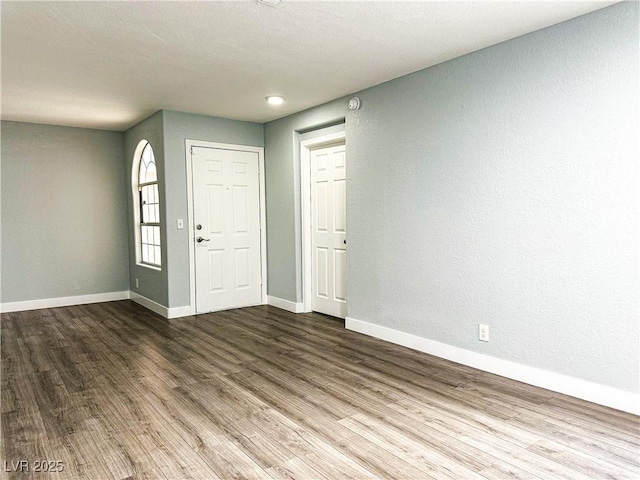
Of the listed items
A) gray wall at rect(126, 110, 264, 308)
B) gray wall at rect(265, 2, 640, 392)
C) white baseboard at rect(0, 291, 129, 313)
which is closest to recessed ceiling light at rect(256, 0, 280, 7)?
gray wall at rect(265, 2, 640, 392)

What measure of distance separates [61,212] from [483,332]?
18.4 feet

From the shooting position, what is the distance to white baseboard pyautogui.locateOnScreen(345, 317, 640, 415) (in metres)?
2.64

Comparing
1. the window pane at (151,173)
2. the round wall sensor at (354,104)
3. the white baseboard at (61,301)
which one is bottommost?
the white baseboard at (61,301)

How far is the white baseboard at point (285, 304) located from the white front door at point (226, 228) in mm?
172

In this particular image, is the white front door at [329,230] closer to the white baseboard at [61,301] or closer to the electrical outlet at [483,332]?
the electrical outlet at [483,332]

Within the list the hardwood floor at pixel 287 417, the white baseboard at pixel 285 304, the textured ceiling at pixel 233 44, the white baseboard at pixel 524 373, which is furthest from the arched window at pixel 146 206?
the white baseboard at pixel 524 373

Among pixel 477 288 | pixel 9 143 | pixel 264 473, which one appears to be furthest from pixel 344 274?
pixel 9 143

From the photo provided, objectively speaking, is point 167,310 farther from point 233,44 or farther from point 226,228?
point 233,44

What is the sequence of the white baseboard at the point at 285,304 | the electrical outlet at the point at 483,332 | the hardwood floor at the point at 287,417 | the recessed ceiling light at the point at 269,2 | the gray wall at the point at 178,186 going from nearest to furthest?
the hardwood floor at the point at 287,417, the recessed ceiling light at the point at 269,2, the electrical outlet at the point at 483,332, the gray wall at the point at 178,186, the white baseboard at the point at 285,304

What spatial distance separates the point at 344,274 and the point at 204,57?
8.78 feet

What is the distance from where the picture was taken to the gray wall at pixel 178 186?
204 inches

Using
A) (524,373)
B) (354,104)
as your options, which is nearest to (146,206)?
(354,104)

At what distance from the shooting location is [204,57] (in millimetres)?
3357

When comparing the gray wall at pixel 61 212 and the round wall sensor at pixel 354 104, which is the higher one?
the round wall sensor at pixel 354 104
